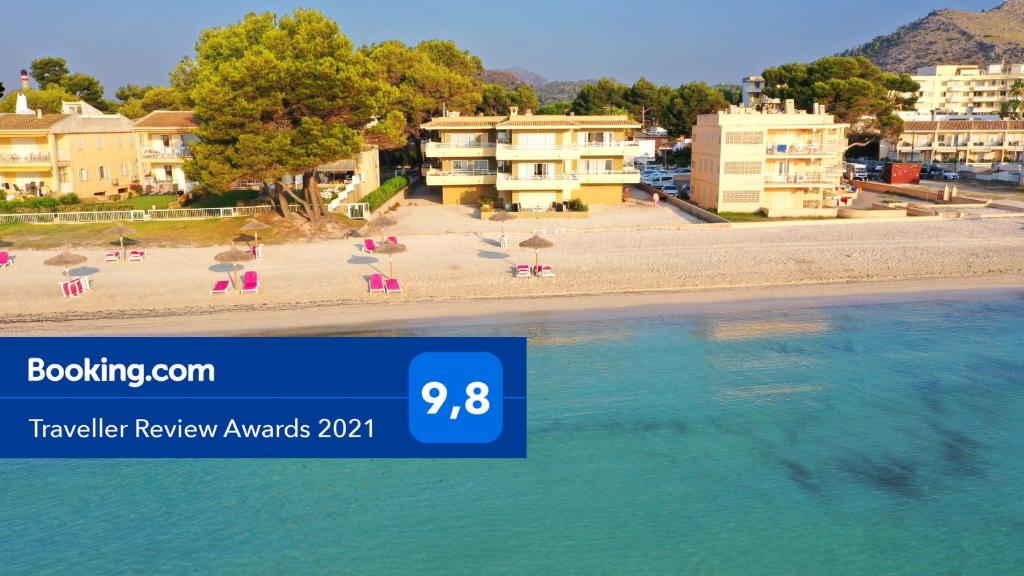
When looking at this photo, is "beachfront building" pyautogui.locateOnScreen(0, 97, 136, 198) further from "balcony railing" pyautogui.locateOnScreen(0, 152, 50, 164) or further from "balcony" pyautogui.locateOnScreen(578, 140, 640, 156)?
"balcony" pyautogui.locateOnScreen(578, 140, 640, 156)

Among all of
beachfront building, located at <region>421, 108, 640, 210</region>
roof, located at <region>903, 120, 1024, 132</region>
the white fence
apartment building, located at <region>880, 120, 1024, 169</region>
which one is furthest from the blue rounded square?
roof, located at <region>903, 120, 1024, 132</region>

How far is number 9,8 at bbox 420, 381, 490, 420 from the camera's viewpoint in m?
12.3

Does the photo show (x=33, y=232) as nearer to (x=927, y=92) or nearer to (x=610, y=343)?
(x=610, y=343)

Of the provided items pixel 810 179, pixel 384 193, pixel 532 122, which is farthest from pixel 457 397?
pixel 384 193

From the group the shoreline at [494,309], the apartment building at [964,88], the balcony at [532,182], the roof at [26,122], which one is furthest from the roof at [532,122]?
the apartment building at [964,88]

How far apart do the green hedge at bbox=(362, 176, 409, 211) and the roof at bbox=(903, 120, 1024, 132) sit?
5853cm

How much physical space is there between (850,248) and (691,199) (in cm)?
1968

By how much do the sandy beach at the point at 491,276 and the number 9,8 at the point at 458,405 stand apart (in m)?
17.2

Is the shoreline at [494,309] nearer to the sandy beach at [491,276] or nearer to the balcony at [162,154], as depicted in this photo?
the sandy beach at [491,276]

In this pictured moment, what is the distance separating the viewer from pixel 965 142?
289 ft

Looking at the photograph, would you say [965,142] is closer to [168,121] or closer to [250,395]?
[168,121]

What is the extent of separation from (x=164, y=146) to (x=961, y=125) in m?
84.5

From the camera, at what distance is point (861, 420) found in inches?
859

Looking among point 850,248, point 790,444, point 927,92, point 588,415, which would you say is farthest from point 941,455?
point 927,92
